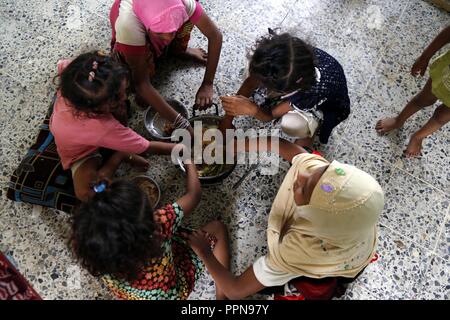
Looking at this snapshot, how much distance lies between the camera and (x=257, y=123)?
1860 millimetres

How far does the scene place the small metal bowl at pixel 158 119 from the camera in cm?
175

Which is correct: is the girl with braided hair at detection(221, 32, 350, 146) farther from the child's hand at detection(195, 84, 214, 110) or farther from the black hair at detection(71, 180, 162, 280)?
the black hair at detection(71, 180, 162, 280)

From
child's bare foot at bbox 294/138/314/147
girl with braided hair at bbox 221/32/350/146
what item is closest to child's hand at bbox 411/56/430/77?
girl with braided hair at bbox 221/32/350/146

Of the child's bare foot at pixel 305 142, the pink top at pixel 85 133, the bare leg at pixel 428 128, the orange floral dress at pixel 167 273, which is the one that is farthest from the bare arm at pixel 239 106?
the bare leg at pixel 428 128

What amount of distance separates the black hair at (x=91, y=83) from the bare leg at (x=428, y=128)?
125 centimetres

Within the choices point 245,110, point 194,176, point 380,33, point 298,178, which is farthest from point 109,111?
point 380,33

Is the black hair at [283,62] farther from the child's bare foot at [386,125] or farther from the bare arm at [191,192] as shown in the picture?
the child's bare foot at [386,125]

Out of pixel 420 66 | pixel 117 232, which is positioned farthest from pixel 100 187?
pixel 420 66

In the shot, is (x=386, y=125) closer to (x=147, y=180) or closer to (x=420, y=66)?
(x=420, y=66)

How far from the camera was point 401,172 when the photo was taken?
1794 millimetres

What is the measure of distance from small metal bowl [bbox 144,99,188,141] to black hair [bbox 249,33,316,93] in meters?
0.51

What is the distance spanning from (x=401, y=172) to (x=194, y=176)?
0.95 metres

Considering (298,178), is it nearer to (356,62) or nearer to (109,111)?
(109,111)

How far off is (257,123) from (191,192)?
549 millimetres
